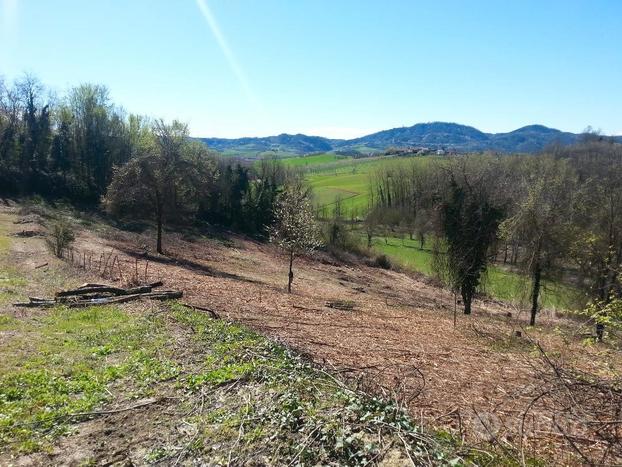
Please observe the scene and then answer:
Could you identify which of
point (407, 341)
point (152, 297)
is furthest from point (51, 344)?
point (407, 341)

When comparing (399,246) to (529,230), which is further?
(399,246)

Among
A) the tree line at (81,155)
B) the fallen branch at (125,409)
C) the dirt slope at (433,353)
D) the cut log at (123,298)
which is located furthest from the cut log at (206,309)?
the tree line at (81,155)

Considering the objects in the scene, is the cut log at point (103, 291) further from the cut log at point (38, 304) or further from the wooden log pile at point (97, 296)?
the cut log at point (38, 304)

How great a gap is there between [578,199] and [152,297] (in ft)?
92.0

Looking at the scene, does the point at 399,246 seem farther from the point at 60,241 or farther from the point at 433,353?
the point at 433,353

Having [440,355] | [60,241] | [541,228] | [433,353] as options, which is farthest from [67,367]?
[541,228]

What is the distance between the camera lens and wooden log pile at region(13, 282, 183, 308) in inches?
517

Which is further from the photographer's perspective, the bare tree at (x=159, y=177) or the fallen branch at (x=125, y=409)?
the bare tree at (x=159, y=177)

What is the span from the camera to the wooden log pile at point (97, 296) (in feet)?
43.1

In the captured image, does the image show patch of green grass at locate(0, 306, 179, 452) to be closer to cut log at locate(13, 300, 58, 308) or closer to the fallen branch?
the fallen branch

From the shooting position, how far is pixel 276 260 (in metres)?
40.4

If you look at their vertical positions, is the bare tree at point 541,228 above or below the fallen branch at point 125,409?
above

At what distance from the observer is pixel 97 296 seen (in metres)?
14.3

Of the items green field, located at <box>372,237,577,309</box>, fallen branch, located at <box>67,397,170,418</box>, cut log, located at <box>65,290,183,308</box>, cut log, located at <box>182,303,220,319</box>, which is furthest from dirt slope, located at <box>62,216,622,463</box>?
green field, located at <box>372,237,577,309</box>
